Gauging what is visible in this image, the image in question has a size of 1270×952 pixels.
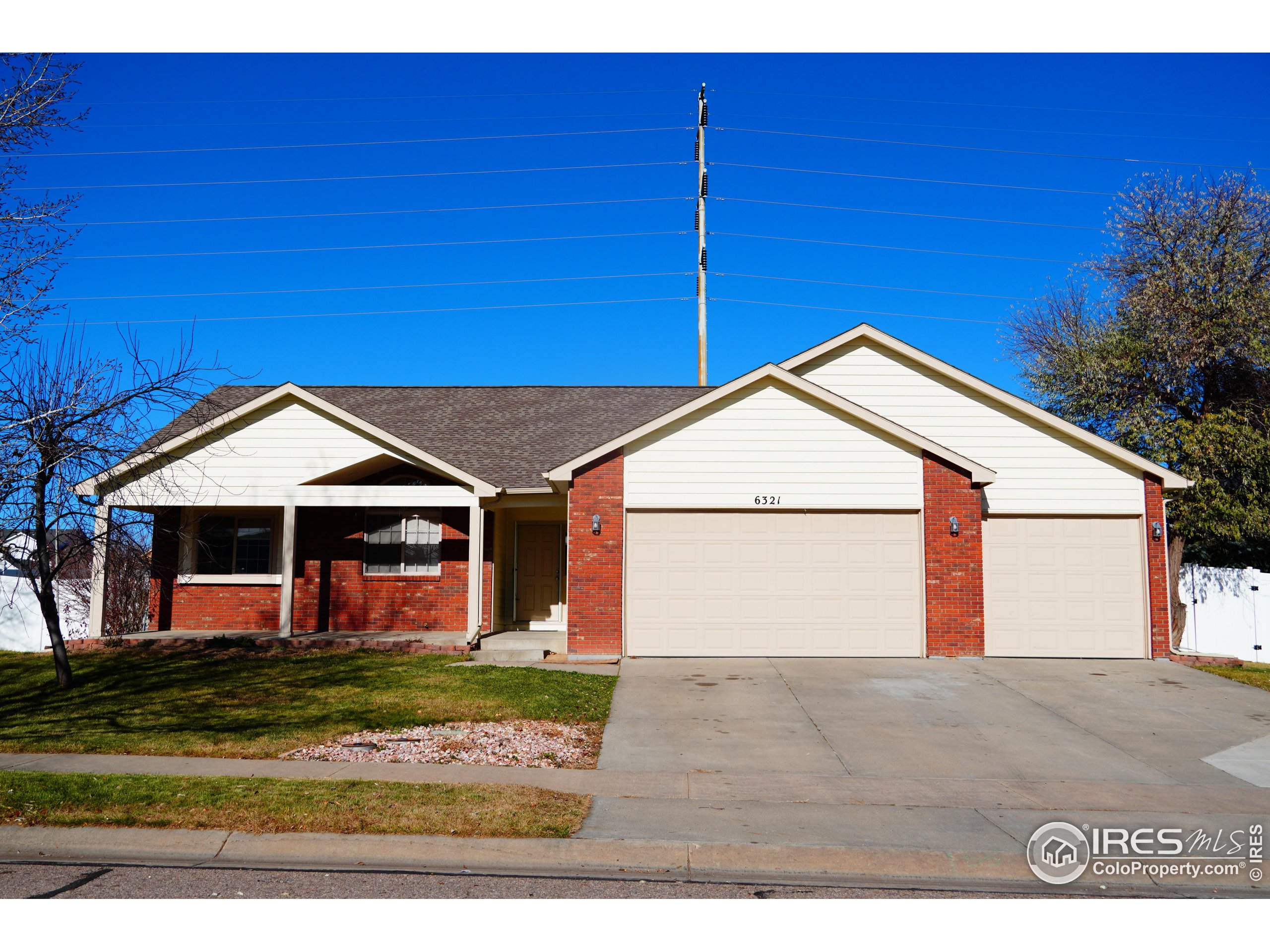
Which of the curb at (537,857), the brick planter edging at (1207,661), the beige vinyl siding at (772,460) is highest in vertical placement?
the beige vinyl siding at (772,460)

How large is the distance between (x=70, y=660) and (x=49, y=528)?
4.56 m

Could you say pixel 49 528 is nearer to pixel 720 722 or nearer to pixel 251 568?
pixel 251 568

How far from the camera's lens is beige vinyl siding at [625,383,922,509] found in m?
15.0

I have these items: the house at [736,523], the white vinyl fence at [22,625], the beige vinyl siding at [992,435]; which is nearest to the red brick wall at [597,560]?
the house at [736,523]

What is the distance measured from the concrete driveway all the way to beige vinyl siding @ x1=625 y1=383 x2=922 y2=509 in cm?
270

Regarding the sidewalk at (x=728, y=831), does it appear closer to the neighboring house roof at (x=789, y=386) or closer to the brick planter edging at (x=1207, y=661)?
the neighboring house roof at (x=789, y=386)

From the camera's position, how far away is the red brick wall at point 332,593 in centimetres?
1703

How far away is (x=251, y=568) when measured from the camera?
57.0ft

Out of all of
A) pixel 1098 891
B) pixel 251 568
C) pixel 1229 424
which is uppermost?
pixel 1229 424

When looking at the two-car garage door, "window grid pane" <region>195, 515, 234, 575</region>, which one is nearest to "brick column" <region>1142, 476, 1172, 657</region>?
the two-car garage door

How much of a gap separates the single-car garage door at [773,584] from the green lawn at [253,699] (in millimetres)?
2360

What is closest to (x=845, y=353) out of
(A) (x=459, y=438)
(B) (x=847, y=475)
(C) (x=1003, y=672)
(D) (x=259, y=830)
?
(B) (x=847, y=475)

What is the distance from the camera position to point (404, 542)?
17219mm

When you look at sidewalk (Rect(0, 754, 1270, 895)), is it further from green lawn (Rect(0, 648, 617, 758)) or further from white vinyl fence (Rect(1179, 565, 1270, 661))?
white vinyl fence (Rect(1179, 565, 1270, 661))
